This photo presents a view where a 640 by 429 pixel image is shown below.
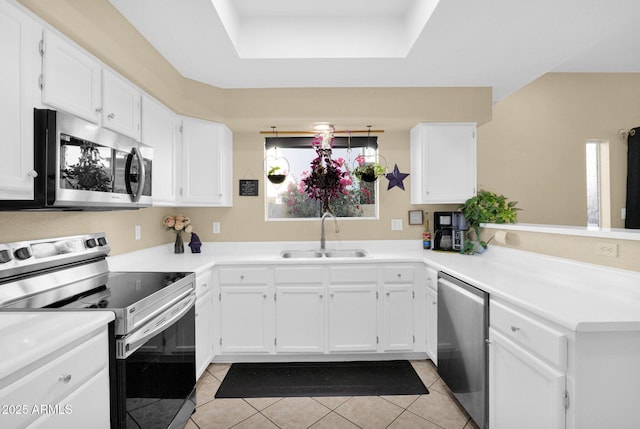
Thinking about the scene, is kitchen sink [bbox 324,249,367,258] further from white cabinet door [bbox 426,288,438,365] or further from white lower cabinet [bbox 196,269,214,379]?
white lower cabinet [bbox 196,269,214,379]

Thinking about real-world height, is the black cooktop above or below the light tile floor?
above

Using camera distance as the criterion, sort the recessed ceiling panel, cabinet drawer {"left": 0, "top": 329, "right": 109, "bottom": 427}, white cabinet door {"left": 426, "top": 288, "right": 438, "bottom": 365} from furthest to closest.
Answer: white cabinet door {"left": 426, "top": 288, "right": 438, "bottom": 365} < the recessed ceiling panel < cabinet drawer {"left": 0, "top": 329, "right": 109, "bottom": 427}

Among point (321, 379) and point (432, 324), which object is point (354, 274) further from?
point (321, 379)

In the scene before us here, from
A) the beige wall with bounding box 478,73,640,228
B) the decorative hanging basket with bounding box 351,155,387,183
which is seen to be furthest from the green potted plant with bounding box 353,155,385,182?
the beige wall with bounding box 478,73,640,228

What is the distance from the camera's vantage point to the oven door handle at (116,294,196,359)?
50.6 inches

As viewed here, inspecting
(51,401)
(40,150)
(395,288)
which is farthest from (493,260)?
(40,150)

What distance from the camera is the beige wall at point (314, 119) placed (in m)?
1.75

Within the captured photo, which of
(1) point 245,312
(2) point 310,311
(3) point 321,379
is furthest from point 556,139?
(1) point 245,312

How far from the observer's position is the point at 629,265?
1.58m

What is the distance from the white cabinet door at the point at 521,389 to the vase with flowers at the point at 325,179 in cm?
180

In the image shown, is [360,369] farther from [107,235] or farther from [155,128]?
[155,128]

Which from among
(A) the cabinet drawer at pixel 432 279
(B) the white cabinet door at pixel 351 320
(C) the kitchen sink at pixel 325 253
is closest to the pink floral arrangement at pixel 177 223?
(C) the kitchen sink at pixel 325 253

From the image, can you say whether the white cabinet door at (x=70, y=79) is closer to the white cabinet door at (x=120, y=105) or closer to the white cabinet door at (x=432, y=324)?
the white cabinet door at (x=120, y=105)

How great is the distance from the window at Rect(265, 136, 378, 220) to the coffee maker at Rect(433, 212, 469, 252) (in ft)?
2.05
